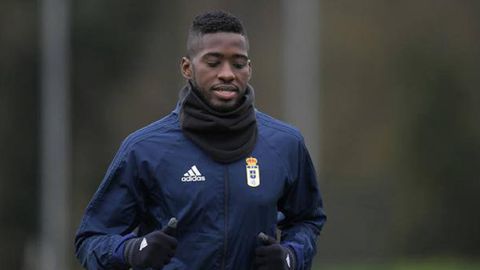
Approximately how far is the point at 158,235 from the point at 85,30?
28.3m

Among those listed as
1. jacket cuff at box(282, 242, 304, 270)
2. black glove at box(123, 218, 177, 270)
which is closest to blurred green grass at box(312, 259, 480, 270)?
jacket cuff at box(282, 242, 304, 270)

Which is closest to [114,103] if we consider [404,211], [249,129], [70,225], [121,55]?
[121,55]

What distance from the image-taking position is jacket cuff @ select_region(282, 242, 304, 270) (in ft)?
20.0

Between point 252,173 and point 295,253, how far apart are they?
0.39 meters

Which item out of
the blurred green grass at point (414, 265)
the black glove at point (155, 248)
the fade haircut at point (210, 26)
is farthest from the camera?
the blurred green grass at point (414, 265)

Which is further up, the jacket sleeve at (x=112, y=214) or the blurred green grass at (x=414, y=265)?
the jacket sleeve at (x=112, y=214)

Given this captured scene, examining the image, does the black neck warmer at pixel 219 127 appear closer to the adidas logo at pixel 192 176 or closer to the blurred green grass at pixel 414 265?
the adidas logo at pixel 192 176

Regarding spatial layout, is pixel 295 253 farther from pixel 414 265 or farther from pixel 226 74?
pixel 414 265

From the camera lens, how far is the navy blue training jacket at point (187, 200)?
589 cm

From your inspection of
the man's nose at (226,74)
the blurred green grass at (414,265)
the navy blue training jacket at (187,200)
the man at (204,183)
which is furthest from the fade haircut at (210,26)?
the blurred green grass at (414,265)

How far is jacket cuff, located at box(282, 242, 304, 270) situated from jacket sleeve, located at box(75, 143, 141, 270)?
63 cm

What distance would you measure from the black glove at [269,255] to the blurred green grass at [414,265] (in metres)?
20.9

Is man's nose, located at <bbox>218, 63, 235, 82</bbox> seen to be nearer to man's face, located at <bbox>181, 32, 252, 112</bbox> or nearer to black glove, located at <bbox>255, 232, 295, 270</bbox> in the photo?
man's face, located at <bbox>181, 32, 252, 112</bbox>

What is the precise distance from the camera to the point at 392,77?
4334cm
